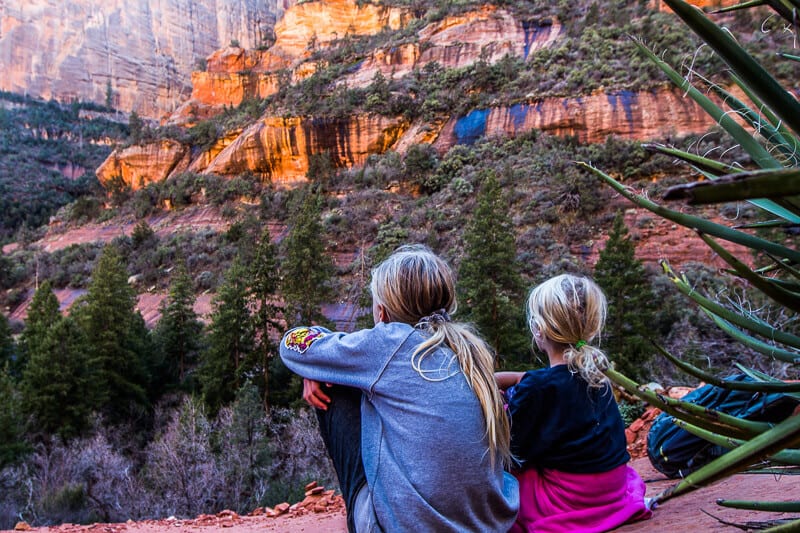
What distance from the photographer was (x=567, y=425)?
169cm

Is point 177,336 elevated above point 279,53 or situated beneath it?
situated beneath

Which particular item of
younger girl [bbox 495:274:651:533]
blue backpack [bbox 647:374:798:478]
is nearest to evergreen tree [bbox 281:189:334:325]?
blue backpack [bbox 647:374:798:478]

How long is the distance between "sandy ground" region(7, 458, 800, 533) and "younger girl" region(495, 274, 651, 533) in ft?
0.97

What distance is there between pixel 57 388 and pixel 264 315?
5.46 metres

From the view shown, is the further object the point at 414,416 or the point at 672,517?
the point at 672,517

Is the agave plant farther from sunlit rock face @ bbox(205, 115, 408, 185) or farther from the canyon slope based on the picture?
sunlit rock face @ bbox(205, 115, 408, 185)

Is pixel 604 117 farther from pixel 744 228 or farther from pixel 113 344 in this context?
pixel 744 228

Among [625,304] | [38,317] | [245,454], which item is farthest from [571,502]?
[38,317]

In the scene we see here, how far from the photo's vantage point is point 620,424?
6.05 feet

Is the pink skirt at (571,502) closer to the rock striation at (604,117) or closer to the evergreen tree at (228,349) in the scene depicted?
the evergreen tree at (228,349)

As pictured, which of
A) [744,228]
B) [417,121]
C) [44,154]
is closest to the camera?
[744,228]

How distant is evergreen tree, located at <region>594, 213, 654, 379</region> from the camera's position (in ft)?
35.6

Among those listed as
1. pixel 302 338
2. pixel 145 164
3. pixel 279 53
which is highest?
pixel 279 53

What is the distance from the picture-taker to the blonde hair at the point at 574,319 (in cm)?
168
